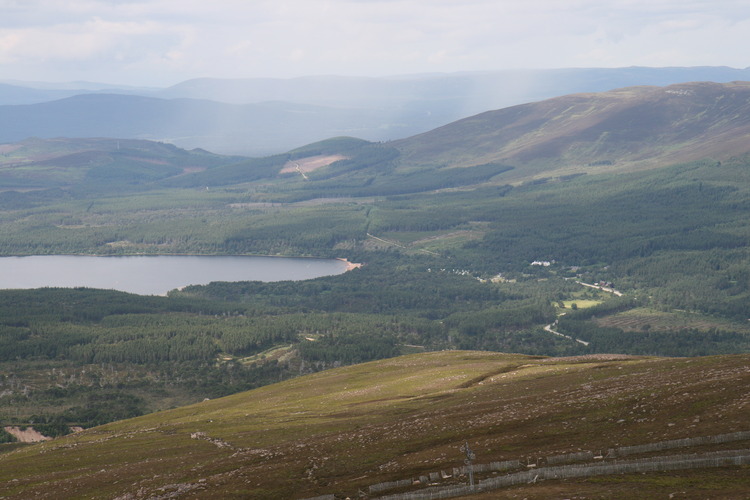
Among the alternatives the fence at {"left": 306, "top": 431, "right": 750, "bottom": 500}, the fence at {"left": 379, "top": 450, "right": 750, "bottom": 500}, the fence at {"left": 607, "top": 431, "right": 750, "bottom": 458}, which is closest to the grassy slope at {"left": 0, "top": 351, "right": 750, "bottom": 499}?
the fence at {"left": 607, "top": 431, "right": 750, "bottom": 458}

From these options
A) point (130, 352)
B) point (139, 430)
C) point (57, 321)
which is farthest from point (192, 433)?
point (57, 321)

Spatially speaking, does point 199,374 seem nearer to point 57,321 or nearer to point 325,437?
point 57,321

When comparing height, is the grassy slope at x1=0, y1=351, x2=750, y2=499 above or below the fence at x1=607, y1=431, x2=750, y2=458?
below

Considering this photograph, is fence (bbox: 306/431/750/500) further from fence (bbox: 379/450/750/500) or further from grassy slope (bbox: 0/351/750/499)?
Answer: grassy slope (bbox: 0/351/750/499)

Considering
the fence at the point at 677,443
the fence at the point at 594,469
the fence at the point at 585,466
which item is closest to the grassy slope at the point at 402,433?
the fence at the point at 677,443

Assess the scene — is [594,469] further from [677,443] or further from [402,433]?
[402,433]

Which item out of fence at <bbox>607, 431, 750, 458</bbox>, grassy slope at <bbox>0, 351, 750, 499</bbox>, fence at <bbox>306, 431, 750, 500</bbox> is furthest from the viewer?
grassy slope at <bbox>0, 351, 750, 499</bbox>

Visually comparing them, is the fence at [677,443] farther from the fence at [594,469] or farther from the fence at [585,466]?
the fence at [594,469]

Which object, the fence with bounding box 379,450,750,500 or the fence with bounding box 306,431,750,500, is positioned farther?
the fence with bounding box 306,431,750,500
